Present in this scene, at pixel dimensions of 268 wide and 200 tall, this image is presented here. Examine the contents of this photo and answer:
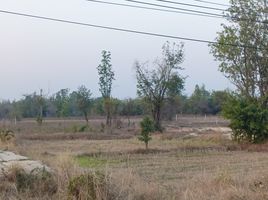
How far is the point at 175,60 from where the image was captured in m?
52.3

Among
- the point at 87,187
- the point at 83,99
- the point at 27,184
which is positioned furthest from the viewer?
the point at 83,99

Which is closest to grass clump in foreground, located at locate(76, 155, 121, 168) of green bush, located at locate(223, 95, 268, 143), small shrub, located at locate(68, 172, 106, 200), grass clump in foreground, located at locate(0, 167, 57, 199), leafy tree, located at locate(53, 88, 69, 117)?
grass clump in foreground, located at locate(0, 167, 57, 199)

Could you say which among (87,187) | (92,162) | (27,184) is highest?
(87,187)

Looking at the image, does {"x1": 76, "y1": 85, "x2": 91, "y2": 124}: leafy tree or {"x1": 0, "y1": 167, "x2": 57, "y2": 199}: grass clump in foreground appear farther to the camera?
{"x1": 76, "y1": 85, "x2": 91, "y2": 124}: leafy tree

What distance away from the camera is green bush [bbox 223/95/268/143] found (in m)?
31.7

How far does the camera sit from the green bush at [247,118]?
31.7 metres

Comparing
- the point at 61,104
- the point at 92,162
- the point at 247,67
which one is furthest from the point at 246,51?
the point at 61,104

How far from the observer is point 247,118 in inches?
1261

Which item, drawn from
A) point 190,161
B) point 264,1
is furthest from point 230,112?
point 190,161

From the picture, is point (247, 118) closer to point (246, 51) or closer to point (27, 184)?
point (246, 51)

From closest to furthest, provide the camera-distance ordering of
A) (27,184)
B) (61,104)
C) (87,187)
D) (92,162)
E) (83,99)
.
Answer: (87,187) < (27,184) < (92,162) < (83,99) < (61,104)

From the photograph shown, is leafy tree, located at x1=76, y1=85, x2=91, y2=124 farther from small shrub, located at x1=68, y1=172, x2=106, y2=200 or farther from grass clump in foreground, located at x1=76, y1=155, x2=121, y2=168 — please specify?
small shrub, located at x1=68, y1=172, x2=106, y2=200

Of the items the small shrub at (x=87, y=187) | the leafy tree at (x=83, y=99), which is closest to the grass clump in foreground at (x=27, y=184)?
the small shrub at (x=87, y=187)

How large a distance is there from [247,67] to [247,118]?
3.76 metres
